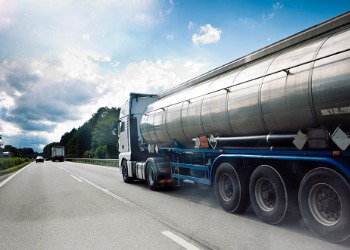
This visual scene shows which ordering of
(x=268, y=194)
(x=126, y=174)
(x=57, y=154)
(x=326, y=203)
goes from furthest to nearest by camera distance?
(x=57, y=154)
(x=126, y=174)
(x=268, y=194)
(x=326, y=203)

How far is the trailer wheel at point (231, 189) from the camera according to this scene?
22.3ft

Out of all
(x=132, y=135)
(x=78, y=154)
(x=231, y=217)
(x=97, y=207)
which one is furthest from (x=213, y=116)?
(x=78, y=154)

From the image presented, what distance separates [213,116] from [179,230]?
305 cm

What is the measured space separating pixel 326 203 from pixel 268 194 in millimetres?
1363

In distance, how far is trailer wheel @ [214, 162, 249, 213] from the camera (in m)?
6.79

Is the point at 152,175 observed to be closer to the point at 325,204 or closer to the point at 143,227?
the point at 143,227

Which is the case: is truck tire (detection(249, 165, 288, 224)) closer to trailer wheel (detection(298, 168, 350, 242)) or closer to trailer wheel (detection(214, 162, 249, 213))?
trailer wheel (detection(214, 162, 249, 213))

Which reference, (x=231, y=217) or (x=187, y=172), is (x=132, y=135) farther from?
(x=231, y=217)

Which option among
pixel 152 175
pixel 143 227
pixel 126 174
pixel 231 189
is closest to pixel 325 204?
pixel 231 189

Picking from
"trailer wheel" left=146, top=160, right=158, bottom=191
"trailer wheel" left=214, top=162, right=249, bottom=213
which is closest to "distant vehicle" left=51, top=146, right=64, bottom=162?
"trailer wheel" left=146, top=160, right=158, bottom=191

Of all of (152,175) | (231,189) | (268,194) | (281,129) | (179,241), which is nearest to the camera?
(179,241)

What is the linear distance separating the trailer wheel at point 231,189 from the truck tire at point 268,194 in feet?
1.05

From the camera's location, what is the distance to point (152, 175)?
11.4 meters

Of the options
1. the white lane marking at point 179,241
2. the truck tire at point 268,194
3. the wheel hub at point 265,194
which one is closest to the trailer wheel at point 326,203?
the truck tire at point 268,194
